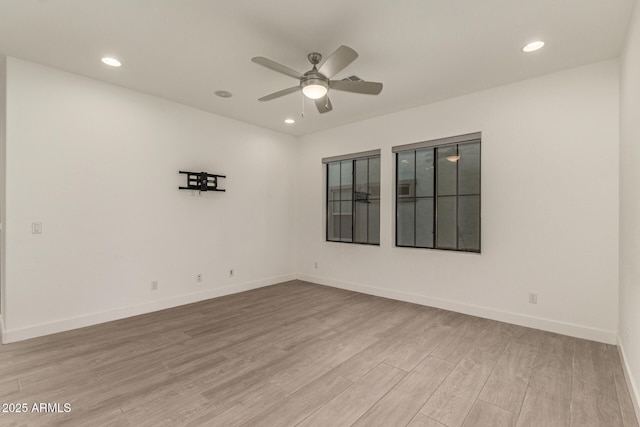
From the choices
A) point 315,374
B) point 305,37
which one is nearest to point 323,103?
point 305,37

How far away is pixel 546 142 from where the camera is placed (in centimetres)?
331

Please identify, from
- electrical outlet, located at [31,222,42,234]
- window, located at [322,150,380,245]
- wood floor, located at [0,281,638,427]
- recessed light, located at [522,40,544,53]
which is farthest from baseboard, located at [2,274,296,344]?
recessed light, located at [522,40,544,53]

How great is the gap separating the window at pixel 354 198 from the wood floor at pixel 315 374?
1825mm

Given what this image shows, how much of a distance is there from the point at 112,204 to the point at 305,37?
2.99 metres

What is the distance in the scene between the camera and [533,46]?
275cm

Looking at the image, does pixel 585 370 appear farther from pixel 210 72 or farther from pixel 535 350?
pixel 210 72

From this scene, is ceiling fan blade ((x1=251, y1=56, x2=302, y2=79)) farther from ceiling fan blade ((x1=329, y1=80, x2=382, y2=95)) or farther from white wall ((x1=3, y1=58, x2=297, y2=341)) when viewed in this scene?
white wall ((x1=3, y1=58, x2=297, y2=341))

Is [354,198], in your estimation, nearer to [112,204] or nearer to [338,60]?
[338,60]

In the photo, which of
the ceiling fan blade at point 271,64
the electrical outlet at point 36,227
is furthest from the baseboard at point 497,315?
the electrical outlet at point 36,227

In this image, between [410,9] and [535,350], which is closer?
[410,9]

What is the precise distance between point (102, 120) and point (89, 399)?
9.86 ft

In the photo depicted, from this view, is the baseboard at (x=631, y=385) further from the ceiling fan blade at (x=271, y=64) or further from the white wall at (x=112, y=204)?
the white wall at (x=112, y=204)

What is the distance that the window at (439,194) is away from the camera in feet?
13.2

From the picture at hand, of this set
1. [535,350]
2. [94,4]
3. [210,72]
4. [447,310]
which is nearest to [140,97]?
[210,72]
